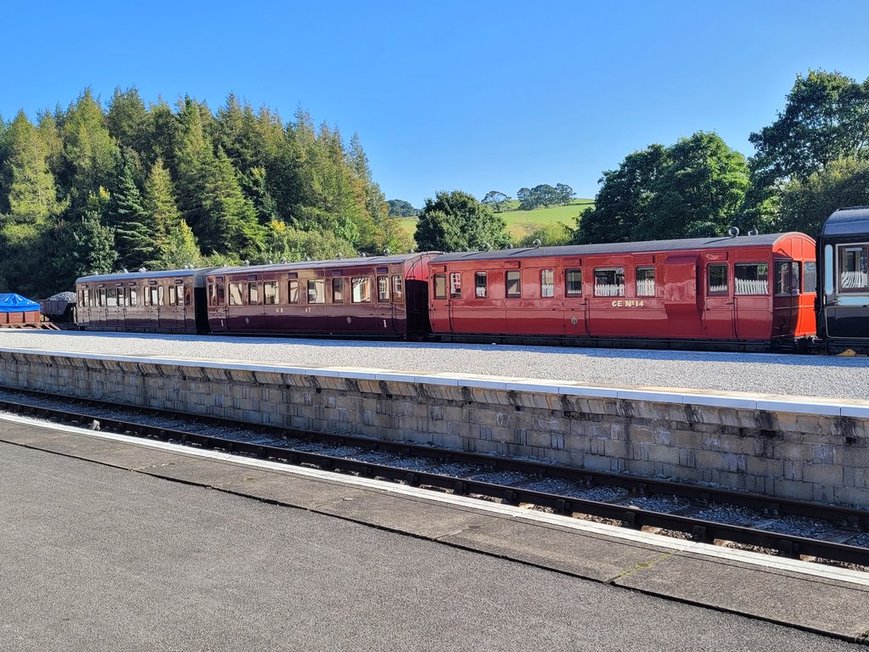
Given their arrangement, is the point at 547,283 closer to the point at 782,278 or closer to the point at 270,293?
the point at 782,278

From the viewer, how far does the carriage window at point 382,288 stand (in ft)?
86.2


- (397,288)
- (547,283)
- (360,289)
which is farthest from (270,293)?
(547,283)

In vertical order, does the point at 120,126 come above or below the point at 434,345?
above

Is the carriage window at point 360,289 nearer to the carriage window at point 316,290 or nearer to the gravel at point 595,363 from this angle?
the carriage window at point 316,290

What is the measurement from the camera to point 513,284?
23.1 meters

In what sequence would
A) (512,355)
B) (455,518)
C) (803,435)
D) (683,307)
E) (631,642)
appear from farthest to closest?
1. (683,307)
2. (512,355)
3. (803,435)
4. (455,518)
5. (631,642)

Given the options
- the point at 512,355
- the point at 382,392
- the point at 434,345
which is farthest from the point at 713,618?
the point at 434,345

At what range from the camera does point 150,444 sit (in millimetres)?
12469

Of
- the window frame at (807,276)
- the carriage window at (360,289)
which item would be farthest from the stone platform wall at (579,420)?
the window frame at (807,276)

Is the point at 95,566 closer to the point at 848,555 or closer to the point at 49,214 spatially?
the point at 848,555

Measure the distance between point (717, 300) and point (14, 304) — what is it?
46.2 metres

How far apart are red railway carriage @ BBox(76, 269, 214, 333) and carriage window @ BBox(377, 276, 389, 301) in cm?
1149

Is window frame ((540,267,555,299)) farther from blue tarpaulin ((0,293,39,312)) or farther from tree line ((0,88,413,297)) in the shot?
tree line ((0,88,413,297))

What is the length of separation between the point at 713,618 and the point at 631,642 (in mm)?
725
